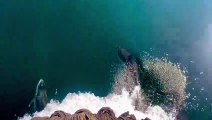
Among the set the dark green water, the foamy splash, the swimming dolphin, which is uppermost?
the dark green water

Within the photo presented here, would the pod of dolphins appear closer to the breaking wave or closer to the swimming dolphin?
the swimming dolphin

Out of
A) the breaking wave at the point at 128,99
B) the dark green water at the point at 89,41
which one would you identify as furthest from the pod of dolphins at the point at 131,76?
the dark green water at the point at 89,41

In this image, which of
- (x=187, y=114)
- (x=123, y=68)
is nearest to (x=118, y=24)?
(x=123, y=68)

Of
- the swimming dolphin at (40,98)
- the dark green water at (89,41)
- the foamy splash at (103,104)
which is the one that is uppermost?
the dark green water at (89,41)

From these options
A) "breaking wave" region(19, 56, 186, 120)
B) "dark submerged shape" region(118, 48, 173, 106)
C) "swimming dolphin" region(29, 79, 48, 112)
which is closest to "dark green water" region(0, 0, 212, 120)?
"swimming dolphin" region(29, 79, 48, 112)

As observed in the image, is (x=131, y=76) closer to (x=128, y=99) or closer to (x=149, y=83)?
(x=149, y=83)

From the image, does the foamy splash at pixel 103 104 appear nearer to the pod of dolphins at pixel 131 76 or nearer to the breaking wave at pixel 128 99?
the breaking wave at pixel 128 99

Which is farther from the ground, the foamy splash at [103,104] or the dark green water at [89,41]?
the dark green water at [89,41]
